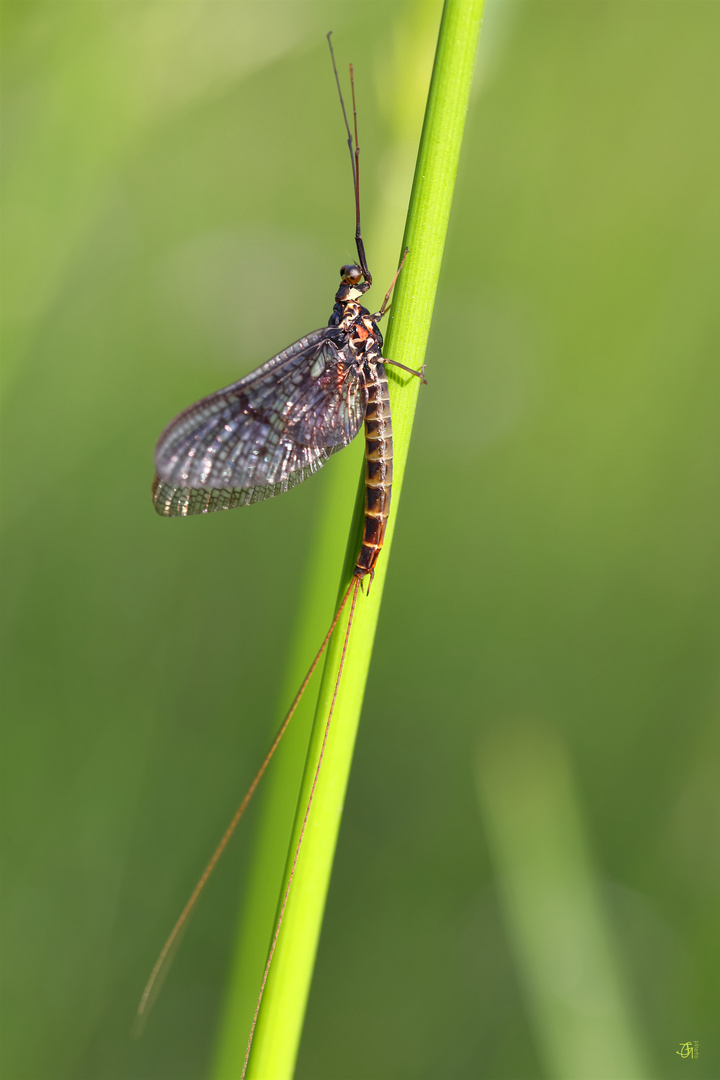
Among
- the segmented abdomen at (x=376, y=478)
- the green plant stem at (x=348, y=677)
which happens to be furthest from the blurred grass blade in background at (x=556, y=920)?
the segmented abdomen at (x=376, y=478)

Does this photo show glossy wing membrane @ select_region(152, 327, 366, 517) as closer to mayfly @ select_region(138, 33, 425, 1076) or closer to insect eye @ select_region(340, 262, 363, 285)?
mayfly @ select_region(138, 33, 425, 1076)

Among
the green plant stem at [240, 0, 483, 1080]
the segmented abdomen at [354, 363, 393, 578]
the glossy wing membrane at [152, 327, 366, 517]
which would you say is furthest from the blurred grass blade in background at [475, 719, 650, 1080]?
the glossy wing membrane at [152, 327, 366, 517]

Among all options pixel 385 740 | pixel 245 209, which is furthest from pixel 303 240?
pixel 385 740

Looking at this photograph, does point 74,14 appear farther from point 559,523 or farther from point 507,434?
point 559,523

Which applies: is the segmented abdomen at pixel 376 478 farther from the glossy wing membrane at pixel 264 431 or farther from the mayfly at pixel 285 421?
the glossy wing membrane at pixel 264 431

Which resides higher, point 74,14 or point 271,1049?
point 74,14

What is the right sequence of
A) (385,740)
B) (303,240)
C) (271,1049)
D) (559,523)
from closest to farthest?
(271,1049), (385,740), (559,523), (303,240)

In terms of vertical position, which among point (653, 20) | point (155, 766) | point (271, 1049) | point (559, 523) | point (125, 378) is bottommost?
point (271, 1049)

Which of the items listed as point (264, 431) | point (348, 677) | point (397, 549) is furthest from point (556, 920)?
point (397, 549)
